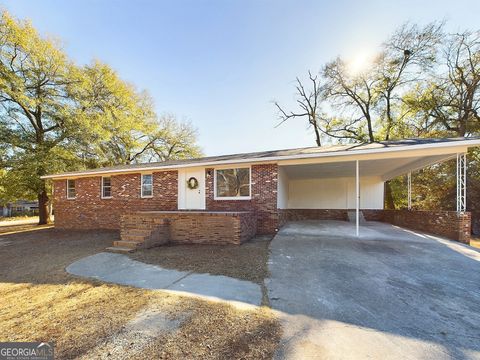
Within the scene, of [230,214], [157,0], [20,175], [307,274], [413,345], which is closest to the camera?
[413,345]

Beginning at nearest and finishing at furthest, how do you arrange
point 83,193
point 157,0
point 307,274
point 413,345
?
1. point 413,345
2. point 307,274
3. point 157,0
4. point 83,193

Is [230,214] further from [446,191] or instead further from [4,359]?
[446,191]

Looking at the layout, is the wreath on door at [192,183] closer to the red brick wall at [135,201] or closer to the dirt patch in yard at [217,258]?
the red brick wall at [135,201]

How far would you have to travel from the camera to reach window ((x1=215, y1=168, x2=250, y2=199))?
8.92m

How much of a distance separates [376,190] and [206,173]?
9930mm

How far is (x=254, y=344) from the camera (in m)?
2.39

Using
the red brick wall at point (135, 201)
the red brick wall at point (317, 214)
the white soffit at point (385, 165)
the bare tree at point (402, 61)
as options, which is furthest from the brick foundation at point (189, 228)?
the bare tree at point (402, 61)

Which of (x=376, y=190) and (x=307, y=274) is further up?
(x=376, y=190)

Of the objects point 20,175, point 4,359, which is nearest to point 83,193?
point 20,175

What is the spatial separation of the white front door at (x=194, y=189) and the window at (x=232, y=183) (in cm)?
72

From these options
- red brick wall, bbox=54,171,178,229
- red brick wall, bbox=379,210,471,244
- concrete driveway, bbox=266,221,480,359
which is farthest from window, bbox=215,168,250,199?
red brick wall, bbox=379,210,471,244

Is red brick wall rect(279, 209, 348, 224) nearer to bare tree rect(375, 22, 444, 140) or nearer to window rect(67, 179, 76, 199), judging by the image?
bare tree rect(375, 22, 444, 140)

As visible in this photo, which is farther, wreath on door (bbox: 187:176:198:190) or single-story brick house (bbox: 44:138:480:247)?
wreath on door (bbox: 187:176:198:190)

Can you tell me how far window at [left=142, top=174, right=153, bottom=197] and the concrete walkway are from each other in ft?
16.6
